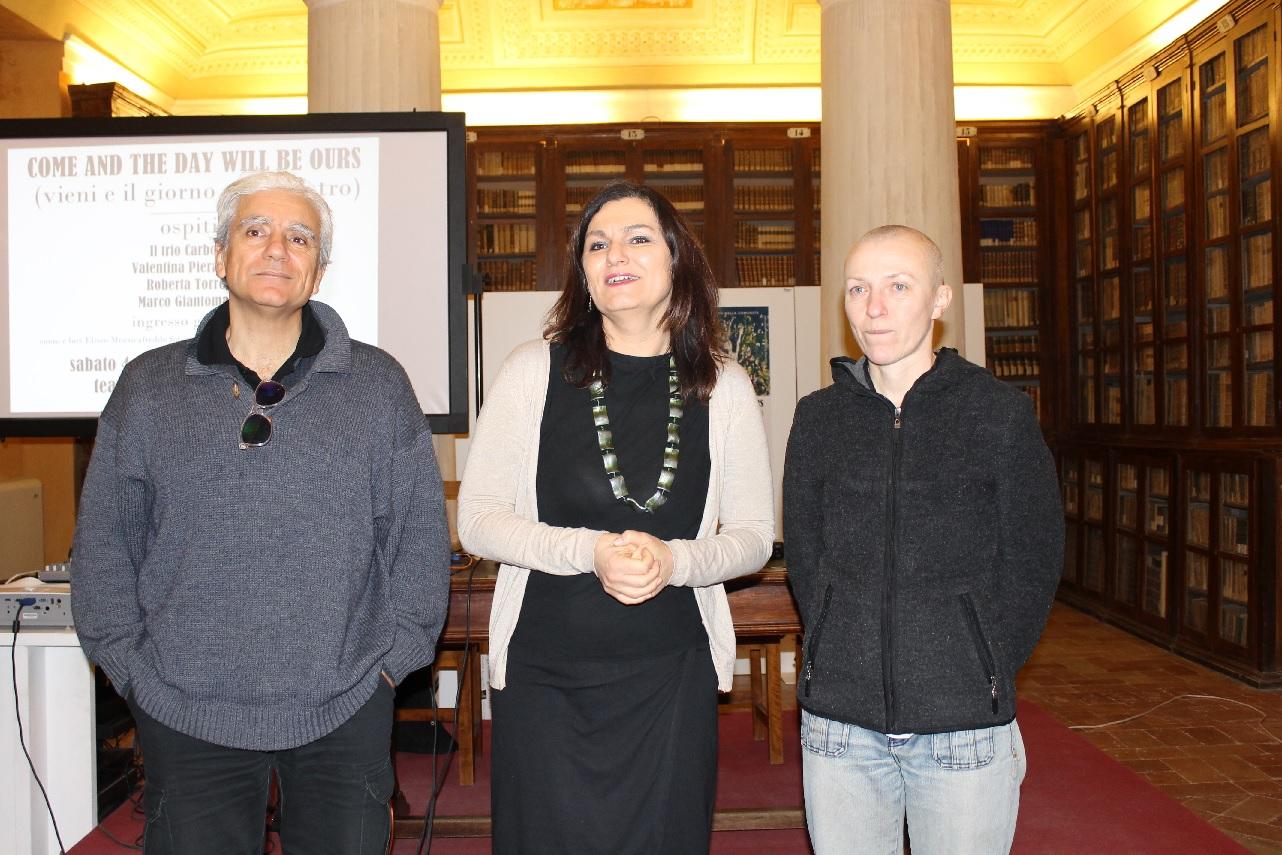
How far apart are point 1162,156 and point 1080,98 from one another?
65.2 inches

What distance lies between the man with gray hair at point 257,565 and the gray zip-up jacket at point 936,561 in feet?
2.19

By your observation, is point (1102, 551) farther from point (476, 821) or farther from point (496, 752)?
point (496, 752)

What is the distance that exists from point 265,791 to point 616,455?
0.75 m

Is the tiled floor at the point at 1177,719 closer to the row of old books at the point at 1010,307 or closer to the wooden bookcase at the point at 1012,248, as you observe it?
the wooden bookcase at the point at 1012,248

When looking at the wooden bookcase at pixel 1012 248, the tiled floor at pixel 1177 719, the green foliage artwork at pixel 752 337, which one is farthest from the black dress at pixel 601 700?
the wooden bookcase at pixel 1012 248

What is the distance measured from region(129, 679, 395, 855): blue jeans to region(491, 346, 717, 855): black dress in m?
0.23

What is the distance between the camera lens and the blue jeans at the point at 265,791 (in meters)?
1.43

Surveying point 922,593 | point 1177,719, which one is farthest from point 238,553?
point 1177,719

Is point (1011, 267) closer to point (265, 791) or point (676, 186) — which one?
point (676, 186)

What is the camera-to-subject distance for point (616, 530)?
1.64 m

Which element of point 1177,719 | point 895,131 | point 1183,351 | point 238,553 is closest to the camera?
point 238,553

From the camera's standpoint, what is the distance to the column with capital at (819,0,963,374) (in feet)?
12.7

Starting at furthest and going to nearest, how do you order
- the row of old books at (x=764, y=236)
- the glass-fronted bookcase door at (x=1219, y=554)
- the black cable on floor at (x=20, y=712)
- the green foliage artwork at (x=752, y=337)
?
the row of old books at (x=764, y=236), the green foliage artwork at (x=752, y=337), the glass-fronted bookcase door at (x=1219, y=554), the black cable on floor at (x=20, y=712)

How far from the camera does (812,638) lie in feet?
5.24
